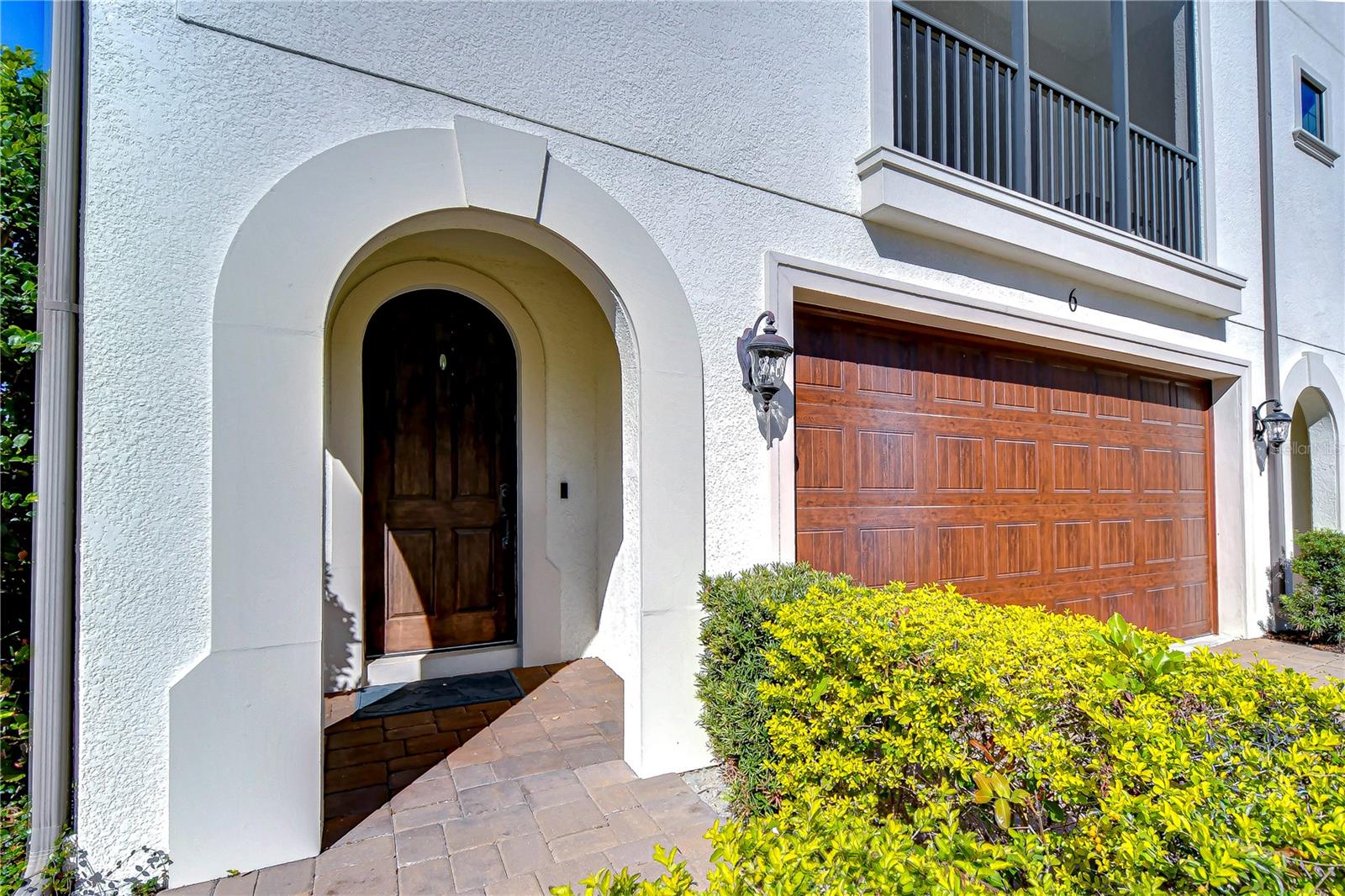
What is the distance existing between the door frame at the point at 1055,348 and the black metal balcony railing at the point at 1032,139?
39.6 inches

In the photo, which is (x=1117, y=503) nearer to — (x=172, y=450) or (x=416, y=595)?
(x=416, y=595)

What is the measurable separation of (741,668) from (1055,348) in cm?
406

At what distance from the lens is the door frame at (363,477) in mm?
4262

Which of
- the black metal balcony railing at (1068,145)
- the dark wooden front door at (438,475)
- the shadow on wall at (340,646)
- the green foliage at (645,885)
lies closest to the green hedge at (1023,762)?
the green foliage at (645,885)

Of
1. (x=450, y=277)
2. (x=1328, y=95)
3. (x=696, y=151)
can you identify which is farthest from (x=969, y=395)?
(x=1328, y=95)

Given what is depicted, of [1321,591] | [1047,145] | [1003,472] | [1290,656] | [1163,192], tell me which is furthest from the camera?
[1321,591]

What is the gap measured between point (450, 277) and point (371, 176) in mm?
1792

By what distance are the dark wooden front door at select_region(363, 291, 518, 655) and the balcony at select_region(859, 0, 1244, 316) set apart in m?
2.93

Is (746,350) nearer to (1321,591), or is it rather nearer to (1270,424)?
(1270,424)

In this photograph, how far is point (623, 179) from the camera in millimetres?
3420

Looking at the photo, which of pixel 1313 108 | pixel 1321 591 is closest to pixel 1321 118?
pixel 1313 108

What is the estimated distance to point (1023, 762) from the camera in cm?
192

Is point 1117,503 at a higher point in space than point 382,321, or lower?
lower

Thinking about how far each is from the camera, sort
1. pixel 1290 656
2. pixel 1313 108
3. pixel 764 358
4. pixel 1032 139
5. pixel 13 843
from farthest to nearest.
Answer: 1. pixel 1313 108
2. pixel 1290 656
3. pixel 1032 139
4. pixel 764 358
5. pixel 13 843
